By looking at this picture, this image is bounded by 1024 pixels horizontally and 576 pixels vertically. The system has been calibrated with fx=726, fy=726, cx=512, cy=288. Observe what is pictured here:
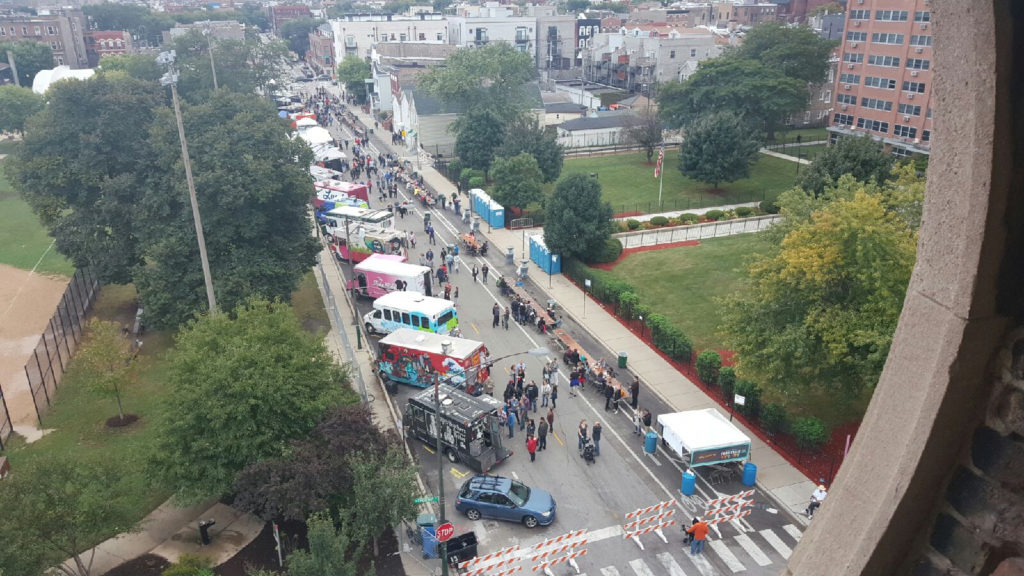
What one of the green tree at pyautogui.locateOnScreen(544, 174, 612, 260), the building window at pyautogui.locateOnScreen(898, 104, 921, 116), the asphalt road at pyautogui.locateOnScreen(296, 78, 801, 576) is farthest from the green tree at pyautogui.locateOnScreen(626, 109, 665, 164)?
the asphalt road at pyautogui.locateOnScreen(296, 78, 801, 576)

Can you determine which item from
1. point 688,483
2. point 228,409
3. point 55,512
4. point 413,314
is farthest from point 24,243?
point 688,483

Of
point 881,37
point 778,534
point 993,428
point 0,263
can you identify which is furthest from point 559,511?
point 881,37

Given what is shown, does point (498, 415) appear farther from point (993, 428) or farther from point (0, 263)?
point (0, 263)

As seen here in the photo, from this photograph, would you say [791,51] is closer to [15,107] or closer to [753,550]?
[753,550]

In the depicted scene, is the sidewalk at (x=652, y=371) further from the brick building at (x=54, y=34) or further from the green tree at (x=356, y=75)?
the brick building at (x=54, y=34)

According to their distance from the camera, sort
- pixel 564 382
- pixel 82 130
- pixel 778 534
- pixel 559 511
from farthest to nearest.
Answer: pixel 82 130, pixel 564 382, pixel 559 511, pixel 778 534

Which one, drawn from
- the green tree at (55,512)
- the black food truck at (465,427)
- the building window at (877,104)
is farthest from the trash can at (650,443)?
the building window at (877,104)
